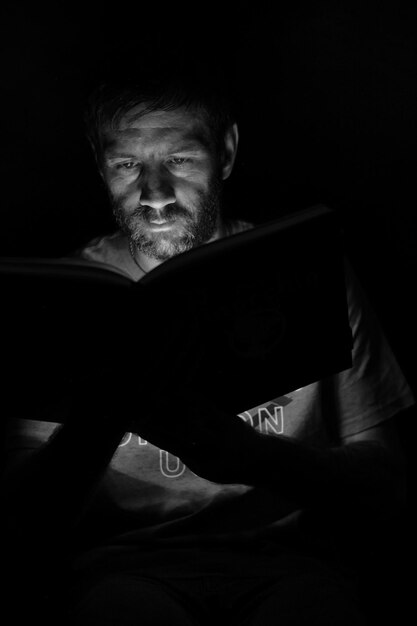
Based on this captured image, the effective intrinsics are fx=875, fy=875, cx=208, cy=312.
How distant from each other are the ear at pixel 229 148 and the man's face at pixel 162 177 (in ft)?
0.21

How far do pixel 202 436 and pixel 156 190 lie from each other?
1.59ft

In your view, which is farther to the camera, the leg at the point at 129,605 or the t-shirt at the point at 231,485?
the t-shirt at the point at 231,485

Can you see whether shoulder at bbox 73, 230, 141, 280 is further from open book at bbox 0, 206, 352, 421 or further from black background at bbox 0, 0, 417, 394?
open book at bbox 0, 206, 352, 421

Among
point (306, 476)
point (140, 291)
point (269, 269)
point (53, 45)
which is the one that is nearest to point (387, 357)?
point (306, 476)

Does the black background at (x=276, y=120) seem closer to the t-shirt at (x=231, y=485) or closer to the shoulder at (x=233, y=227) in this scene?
the shoulder at (x=233, y=227)

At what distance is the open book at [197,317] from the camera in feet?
→ 3.54

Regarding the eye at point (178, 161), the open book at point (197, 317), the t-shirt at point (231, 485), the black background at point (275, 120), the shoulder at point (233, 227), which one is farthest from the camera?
the black background at point (275, 120)

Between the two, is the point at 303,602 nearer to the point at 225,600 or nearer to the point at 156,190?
the point at 225,600

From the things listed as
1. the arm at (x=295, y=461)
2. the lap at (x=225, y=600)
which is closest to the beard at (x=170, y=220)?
the arm at (x=295, y=461)

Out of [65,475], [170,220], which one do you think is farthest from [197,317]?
[170,220]

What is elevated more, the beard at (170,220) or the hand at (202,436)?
the beard at (170,220)

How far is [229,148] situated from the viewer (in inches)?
62.1

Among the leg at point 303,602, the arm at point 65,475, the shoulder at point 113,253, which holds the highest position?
the shoulder at point 113,253

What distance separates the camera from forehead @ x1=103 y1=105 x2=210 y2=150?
1.47 metres
